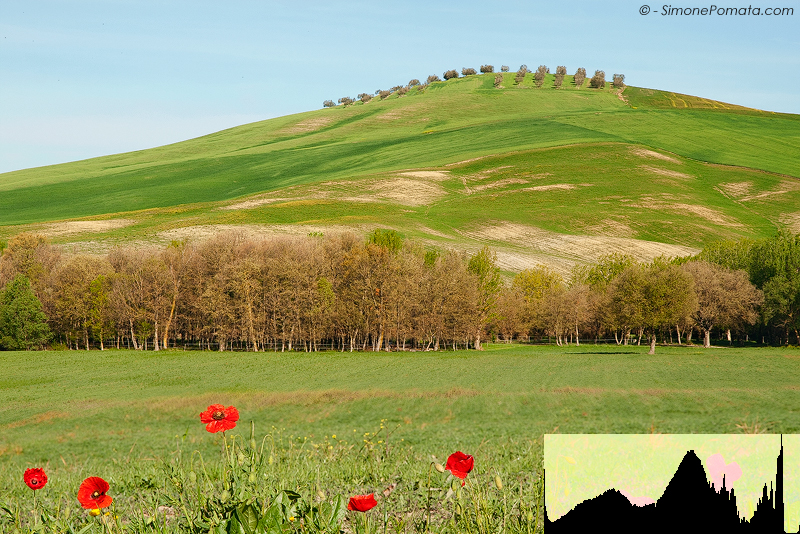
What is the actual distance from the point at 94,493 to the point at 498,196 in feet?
521

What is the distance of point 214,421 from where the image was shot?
6.02 metres

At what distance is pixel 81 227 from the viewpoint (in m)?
133

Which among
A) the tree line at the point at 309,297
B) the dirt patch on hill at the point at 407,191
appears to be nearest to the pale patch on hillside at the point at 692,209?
the tree line at the point at 309,297

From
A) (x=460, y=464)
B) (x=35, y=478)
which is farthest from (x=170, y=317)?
(x=460, y=464)

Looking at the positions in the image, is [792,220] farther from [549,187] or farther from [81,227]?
[81,227]

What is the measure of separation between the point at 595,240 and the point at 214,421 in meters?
134

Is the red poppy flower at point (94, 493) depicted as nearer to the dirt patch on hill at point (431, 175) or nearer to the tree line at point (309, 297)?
the tree line at point (309, 297)

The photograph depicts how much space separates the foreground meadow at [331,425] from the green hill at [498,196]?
68124mm

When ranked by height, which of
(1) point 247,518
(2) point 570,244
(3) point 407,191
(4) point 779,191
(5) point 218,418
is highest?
(3) point 407,191

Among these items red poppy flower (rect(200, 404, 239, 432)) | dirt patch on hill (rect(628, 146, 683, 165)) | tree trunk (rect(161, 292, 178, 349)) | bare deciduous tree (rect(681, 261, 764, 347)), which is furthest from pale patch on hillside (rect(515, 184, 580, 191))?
red poppy flower (rect(200, 404, 239, 432))

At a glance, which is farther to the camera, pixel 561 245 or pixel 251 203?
pixel 251 203

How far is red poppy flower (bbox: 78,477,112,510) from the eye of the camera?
4.94 m

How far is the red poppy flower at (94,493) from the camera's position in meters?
4.94

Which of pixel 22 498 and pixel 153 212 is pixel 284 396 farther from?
pixel 153 212
